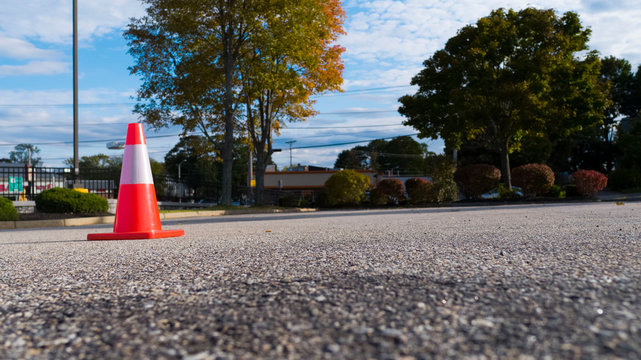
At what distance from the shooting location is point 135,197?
6.72 m

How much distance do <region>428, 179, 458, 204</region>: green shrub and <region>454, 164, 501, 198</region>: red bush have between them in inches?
32.7

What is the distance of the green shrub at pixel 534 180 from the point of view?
23781 millimetres

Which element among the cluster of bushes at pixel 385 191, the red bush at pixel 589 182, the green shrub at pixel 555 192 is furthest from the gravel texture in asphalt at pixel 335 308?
the red bush at pixel 589 182

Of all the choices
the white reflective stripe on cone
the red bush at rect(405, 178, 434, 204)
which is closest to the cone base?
the white reflective stripe on cone

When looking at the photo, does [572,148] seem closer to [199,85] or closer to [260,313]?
[199,85]

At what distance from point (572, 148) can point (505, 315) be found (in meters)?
47.4

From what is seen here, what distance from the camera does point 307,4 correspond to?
1975 cm

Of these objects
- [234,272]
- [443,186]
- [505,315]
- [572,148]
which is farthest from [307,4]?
[572,148]

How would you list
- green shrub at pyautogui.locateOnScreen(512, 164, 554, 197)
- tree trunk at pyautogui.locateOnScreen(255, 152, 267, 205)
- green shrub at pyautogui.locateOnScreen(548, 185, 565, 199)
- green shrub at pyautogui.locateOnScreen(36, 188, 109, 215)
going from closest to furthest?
green shrub at pyautogui.locateOnScreen(36, 188, 109, 215)
tree trunk at pyautogui.locateOnScreen(255, 152, 267, 205)
green shrub at pyautogui.locateOnScreen(512, 164, 554, 197)
green shrub at pyautogui.locateOnScreen(548, 185, 565, 199)


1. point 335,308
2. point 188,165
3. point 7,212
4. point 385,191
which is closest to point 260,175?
point 385,191

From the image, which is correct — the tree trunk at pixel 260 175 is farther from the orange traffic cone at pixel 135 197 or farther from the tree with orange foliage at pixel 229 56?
the orange traffic cone at pixel 135 197

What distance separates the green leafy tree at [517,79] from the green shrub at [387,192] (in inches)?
155

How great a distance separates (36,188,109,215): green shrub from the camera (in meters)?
14.8

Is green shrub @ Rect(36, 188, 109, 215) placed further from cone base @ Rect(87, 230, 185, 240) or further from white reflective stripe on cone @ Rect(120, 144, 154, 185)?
white reflective stripe on cone @ Rect(120, 144, 154, 185)
